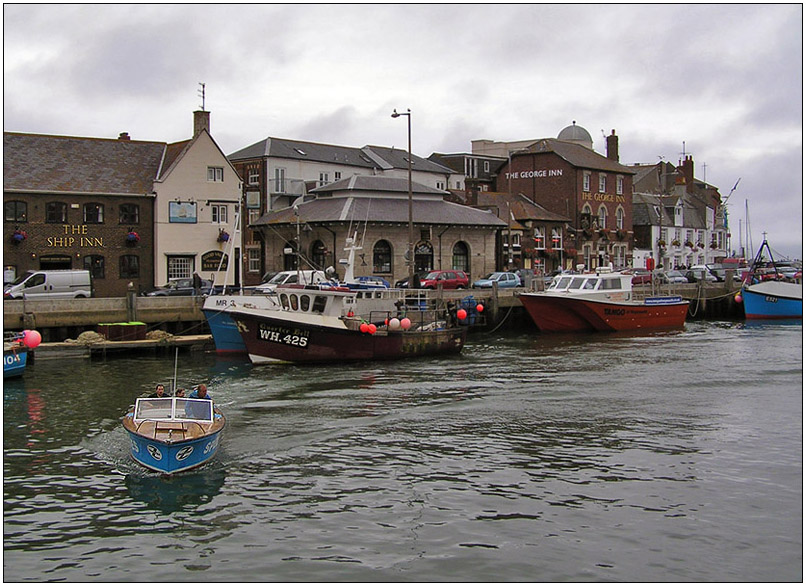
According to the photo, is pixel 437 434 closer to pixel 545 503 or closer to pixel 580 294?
pixel 545 503

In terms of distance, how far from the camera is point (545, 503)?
1691cm

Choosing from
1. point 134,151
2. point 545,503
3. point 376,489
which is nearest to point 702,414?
point 545,503

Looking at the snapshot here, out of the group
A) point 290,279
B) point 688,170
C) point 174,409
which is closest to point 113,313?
point 290,279

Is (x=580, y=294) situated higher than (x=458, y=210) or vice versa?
(x=458, y=210)

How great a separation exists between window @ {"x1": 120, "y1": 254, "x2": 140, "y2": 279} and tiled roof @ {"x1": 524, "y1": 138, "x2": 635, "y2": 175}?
41.1 meters

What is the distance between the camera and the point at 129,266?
53688 mm

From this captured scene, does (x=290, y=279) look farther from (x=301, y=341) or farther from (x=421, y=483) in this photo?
(x=421, y=483)

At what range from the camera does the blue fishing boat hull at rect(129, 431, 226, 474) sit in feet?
59.3

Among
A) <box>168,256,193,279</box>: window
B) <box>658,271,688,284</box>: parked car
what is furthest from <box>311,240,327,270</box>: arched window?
<box>658,271,688,284</box>: parked car

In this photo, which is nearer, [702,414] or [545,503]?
[545,503]

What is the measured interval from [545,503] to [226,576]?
20.8ft

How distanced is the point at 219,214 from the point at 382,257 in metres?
11.3

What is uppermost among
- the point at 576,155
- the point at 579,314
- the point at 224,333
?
the point at 576,155

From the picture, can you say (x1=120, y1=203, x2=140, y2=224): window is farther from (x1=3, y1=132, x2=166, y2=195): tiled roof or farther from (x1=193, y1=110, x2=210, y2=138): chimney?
(x1=193, y1=110, x2=210, y2=138): chimney
